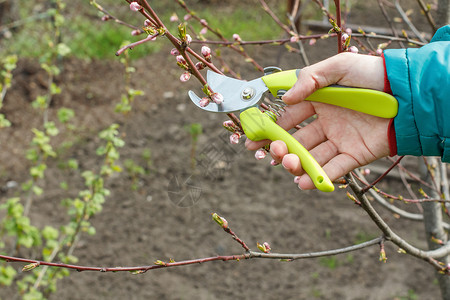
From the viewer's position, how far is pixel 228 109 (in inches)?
64.8

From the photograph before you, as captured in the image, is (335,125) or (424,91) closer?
(424,91)

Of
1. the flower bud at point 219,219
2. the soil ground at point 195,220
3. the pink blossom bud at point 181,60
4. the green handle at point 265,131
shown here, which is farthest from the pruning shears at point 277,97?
the soil ground at point 195,220

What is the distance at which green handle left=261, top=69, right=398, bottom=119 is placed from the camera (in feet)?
5.39

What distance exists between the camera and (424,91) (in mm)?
1594

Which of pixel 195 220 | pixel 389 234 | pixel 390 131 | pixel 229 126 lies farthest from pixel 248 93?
pixel 195 220

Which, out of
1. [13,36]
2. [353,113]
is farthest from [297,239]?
[13,36]

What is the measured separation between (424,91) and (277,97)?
1.60 ft

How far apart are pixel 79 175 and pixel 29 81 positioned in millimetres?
1501

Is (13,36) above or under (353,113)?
under

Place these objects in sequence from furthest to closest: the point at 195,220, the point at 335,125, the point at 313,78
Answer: the point at 195,220
the point at 335,125
the point at 313,78

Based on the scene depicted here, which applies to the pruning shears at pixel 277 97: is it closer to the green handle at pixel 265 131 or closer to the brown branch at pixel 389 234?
the green handle at pixel 265 131

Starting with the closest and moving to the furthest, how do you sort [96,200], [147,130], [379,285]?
[96,200], [379,285], [147,130]

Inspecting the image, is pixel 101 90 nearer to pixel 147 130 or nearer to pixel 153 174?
pixel 147 130

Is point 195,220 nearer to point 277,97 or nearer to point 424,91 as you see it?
point 277,97
